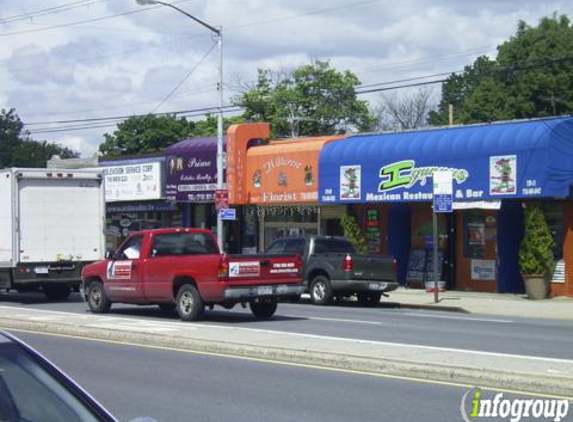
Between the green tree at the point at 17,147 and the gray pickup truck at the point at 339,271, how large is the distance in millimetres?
56644

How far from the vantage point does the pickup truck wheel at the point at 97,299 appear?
20.7 m

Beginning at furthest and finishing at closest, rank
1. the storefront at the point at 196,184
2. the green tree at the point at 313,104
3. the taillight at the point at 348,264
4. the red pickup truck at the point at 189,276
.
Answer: the green tree at the point at 313,104, the storefront at the point at 196,184, the taillight at the point at 348,264, the red pickup truck at the point at 189,276

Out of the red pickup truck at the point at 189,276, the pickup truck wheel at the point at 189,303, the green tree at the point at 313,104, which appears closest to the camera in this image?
the red pickup truck at the point at 189,276

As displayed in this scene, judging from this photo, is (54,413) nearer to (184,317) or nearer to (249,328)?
(249,328)

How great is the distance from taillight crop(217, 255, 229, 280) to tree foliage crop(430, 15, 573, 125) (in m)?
38.6

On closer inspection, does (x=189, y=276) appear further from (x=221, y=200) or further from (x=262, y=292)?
(x=221, y=200)

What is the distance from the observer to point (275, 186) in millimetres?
34375

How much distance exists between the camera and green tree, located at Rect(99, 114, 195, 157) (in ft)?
264

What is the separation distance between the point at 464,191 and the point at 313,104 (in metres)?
41.5

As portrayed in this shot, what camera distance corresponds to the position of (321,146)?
32.8 meters

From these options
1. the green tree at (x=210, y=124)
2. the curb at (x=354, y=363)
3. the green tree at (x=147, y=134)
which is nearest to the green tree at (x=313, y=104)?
the green tree at (x=210, y=124)

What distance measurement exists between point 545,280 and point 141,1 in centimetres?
1553

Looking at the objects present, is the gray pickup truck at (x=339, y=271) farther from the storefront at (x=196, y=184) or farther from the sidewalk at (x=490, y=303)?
the storefront at (x=196, y=184)

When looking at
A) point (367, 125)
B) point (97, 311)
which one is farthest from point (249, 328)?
point (367, 125)
